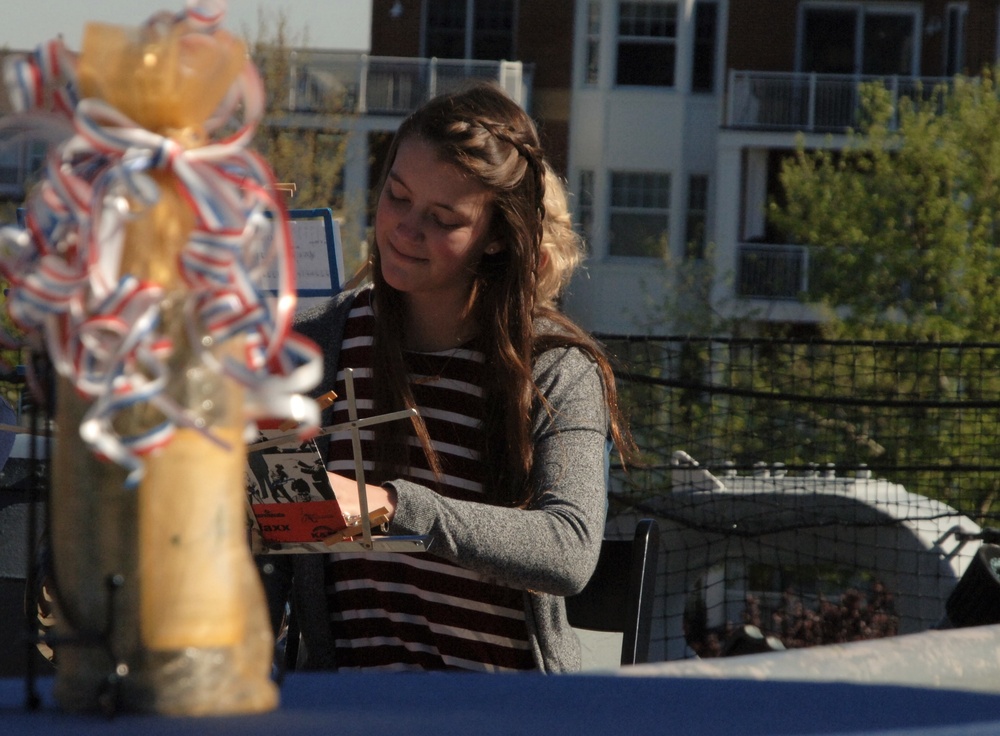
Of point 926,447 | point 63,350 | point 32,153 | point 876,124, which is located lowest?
point 926,447

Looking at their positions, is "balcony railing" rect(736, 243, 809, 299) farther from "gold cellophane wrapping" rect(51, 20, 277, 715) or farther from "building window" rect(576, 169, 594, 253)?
"gold cellophane wrapping" rect(51, 20, 277, 715)

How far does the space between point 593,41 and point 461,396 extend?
17558 mm

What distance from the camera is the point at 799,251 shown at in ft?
57.7

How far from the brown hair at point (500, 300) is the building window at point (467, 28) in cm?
1718

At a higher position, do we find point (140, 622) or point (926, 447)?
point (140, 622)

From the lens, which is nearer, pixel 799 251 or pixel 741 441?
pixel 741 441

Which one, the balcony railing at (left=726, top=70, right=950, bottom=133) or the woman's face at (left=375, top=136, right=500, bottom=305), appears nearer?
the woman's face at (left=375, top=136, right=500, bottom=305)

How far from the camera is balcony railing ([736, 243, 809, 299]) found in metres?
17.5

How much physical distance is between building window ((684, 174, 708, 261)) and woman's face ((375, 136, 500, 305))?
54.9ft

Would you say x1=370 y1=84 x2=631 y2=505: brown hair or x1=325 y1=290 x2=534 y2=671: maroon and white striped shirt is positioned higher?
x1=370 y1=84 x2=631 y2=505: brown hair

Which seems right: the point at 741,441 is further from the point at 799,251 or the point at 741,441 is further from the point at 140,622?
the point at 799,251

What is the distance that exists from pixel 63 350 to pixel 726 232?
17648mm

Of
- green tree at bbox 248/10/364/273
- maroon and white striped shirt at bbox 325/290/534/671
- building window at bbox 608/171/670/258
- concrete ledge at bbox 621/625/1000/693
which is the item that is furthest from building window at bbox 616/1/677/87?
concrete ledge at bbox 621/625/1000/693

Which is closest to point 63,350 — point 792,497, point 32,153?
point 32,153
